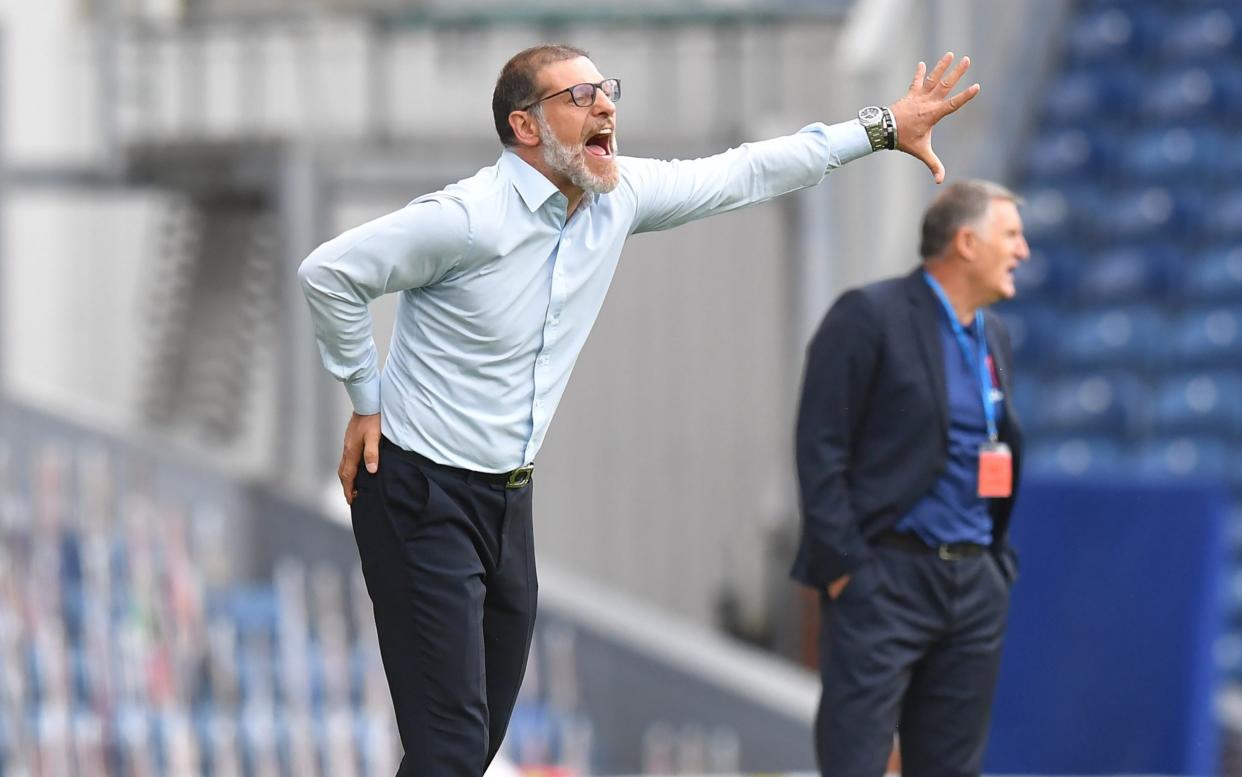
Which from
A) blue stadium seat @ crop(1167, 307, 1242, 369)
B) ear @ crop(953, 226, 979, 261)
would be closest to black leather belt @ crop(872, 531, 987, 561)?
ear @ crop(953, 226, 979, 261)

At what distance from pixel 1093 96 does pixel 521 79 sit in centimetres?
744

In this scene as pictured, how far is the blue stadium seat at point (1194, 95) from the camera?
9.29 meters

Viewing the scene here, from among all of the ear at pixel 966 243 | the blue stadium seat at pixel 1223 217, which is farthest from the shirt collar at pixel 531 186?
the blue stadium seat at pixel 1223 217

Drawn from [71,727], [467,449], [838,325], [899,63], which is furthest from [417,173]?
[467,449]

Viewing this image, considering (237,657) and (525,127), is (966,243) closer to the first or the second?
(525,127)

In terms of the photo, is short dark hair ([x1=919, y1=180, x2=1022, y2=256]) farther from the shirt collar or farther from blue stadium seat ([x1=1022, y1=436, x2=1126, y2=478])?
blue stadium seat ([x1=1022, y1=436, x2=1126, y2=478])

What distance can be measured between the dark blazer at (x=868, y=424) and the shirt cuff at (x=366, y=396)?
0.90 meters

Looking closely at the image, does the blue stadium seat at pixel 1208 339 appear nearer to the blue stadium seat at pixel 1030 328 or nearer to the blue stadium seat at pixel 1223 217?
the blue stadium seat at pixel 1223 217

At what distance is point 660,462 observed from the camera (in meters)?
13.0

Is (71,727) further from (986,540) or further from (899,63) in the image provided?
(986,540)

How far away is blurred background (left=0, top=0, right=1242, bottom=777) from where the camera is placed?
762 cm

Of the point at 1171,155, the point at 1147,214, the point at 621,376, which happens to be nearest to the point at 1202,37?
the point at 1171,155

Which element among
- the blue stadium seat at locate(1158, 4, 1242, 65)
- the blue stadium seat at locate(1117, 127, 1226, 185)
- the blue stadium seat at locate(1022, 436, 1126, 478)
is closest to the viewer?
the blue stadium seat at locate(1022, 436, 1126, 478)

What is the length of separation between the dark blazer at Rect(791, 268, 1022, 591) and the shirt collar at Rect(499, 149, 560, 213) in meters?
0.87
